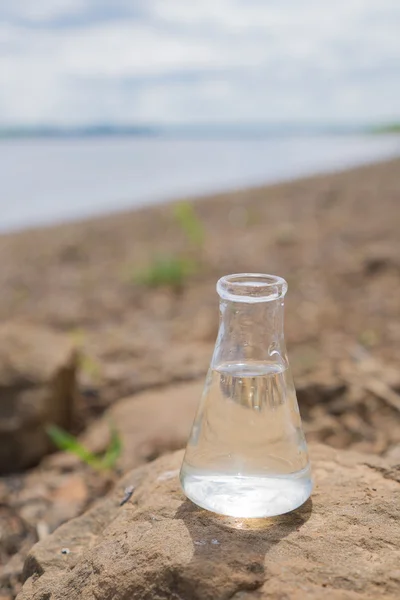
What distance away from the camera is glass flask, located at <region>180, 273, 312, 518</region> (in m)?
1.50

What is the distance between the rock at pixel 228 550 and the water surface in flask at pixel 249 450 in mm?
52

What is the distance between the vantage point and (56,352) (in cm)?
362

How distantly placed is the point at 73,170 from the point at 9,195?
4.88 meters

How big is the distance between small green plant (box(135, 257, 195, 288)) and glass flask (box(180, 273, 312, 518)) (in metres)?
4.60

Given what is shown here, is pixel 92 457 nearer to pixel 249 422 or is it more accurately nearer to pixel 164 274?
pixel 249 422

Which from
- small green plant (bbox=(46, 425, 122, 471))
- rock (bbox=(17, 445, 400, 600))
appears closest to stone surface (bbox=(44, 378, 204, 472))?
small green plant (bbox=(46, 425, 122, 471))

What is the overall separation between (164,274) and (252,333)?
15.3 feet

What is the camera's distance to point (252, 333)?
1.57 meters

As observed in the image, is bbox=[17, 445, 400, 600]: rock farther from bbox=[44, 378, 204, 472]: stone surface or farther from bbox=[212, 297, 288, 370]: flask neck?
bbox=[44, 378, 204, 472]: stone surface

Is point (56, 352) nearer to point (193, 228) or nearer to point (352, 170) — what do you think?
point (193, 228)

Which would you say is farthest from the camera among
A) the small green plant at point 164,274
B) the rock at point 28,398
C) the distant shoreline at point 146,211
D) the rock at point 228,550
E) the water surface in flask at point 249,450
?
the distant shoreline at point 146,211

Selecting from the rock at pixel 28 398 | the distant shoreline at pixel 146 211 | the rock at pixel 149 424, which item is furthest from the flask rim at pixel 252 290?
the distant shoreline at pixel 146 211

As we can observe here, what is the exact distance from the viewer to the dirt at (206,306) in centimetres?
319

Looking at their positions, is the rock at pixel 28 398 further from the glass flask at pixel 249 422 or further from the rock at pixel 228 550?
the glass flask at pixel 249 422
